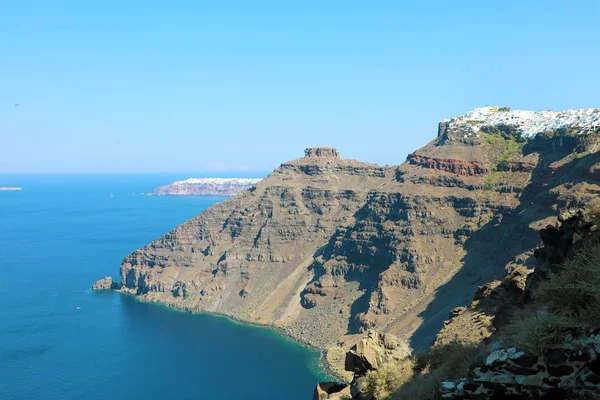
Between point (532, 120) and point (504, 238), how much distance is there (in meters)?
69.8

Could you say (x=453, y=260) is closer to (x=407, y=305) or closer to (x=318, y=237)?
(x=407, y=305)

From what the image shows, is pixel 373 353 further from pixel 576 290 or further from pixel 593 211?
pixel 576 290

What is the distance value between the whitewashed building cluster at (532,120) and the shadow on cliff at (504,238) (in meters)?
11.4

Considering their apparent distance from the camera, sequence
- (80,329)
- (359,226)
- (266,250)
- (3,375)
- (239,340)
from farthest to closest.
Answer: (266,250), (359,226), (80,329), (239,340), (3,375)

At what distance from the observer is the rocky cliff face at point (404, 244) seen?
125 metres

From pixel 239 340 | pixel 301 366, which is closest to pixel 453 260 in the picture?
pixel 301 366

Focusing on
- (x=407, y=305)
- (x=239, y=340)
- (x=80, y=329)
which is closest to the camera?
(x=407, y=305)

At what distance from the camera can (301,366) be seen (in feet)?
402

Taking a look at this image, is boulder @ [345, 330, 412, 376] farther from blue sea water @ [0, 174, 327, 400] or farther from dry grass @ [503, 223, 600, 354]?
blue sea water @ [0, 174, 327, 400]

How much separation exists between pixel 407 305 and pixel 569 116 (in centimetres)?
8069

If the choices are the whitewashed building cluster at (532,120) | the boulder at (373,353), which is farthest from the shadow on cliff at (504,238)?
the boulder at (373,353)

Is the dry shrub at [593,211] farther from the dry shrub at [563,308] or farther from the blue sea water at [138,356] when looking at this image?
the blue sea water at [138,356]

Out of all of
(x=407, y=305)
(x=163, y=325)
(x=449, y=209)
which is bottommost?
(x=163, y=325)

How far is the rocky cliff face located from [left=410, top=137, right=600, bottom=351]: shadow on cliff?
14.4 inches
